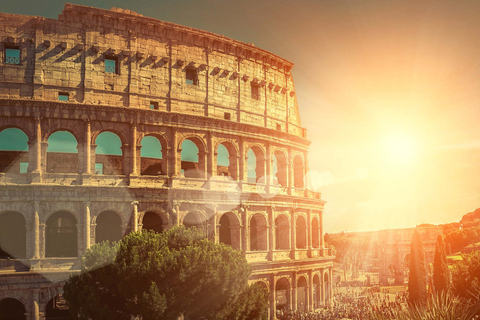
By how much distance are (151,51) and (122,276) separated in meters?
14.8

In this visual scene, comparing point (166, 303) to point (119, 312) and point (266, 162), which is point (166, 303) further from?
point (266, 162)

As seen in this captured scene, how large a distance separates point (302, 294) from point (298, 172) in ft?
29.9

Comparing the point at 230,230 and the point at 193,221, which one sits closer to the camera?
the point at 193,221

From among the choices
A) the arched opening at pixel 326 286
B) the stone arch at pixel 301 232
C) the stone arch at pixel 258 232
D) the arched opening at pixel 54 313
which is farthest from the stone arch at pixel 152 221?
the arched opening at pixel 326 286

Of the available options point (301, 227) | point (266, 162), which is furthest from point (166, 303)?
point (301, 227)

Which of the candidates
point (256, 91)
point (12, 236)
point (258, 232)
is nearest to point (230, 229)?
point (258, 232)

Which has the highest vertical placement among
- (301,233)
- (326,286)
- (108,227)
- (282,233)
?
(108,227)

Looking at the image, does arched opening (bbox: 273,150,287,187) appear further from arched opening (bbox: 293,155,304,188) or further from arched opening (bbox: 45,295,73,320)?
arched opening (bbox: 45,295,73,320)

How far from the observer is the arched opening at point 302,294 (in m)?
33.1

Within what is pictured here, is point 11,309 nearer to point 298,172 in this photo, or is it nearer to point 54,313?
point 54,313

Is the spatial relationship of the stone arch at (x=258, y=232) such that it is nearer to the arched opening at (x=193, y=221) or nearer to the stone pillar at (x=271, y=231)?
the stone pillar at (x=271, y=231)

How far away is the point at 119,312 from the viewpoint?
20.2 metres

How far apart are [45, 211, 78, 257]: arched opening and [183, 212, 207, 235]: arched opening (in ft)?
21.3

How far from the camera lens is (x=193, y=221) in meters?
28.9
